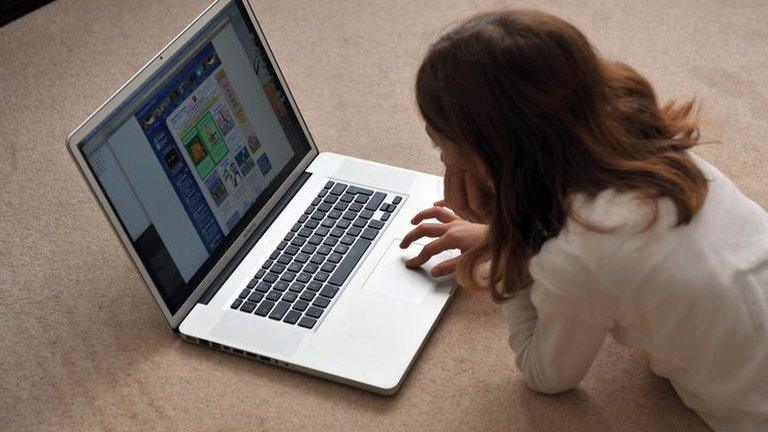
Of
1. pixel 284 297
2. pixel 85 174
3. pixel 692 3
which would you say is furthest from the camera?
pixel 692 3

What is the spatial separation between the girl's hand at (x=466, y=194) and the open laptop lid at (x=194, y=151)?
0.31 metres

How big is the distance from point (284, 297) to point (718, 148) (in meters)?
0.67

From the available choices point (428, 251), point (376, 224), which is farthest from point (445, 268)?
point (376, 224)

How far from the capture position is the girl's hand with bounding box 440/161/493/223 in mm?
1081

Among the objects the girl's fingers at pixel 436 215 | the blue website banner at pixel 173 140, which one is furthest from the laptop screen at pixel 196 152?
the girl's fingers at pixel 436 215

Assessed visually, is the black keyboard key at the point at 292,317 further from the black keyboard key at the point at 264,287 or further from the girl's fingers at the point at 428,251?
the girl's fingers at the point at 428,251

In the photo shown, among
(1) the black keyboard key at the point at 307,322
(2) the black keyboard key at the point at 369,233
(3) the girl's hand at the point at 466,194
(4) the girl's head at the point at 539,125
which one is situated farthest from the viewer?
(2) the black keyboard key at the point at 369,233

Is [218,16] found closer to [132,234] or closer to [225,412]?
[132,234]

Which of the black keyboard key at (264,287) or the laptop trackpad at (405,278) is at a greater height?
the black keyboard key at (264,287)

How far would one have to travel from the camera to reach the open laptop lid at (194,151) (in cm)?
112

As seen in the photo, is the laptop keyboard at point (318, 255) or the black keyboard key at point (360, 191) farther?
the black keyboard key at point (360, 191)

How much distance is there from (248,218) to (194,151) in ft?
0.42

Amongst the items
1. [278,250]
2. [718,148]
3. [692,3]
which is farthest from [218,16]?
[692,3]

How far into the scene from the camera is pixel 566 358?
3.50 feet
